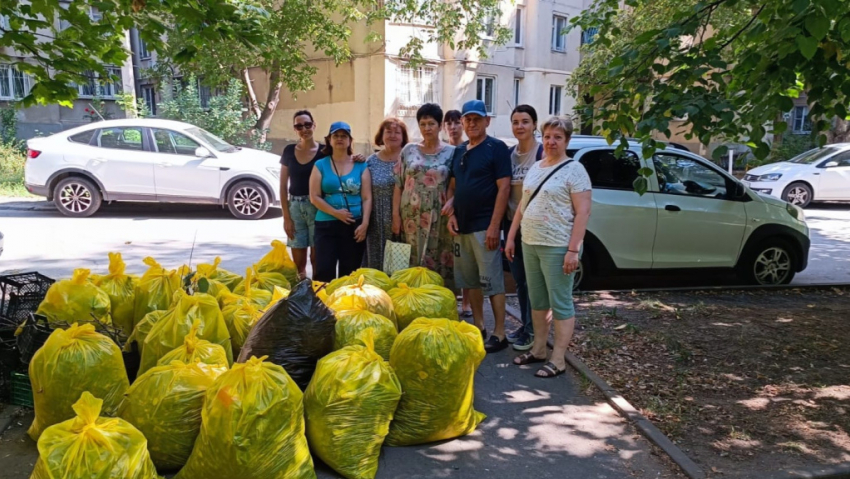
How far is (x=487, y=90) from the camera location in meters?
23.4

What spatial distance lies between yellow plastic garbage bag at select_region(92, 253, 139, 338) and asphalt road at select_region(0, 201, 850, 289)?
11.1ft

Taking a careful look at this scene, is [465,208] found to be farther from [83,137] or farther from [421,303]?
[83,137]

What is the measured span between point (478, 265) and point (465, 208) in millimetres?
459

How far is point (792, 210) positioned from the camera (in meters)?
7.18

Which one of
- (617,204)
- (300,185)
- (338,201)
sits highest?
(300,185)

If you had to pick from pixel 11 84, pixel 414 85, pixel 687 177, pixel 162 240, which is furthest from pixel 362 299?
pixel 11 84

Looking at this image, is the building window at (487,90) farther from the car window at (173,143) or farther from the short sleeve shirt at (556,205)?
the short sleeve shirt at (556,205)

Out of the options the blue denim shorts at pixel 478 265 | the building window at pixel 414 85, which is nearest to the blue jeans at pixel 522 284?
the blue denim shorts at pixel 478 265

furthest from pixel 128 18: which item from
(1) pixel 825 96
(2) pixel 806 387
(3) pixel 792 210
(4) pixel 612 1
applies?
(3) pixel 792 210

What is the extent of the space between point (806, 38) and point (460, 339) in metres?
2.53

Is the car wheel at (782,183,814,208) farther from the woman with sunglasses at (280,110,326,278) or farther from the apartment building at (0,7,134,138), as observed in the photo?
the apartment building at (0,7,134,138)

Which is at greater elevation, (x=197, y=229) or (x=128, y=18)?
(x=128, y=18)

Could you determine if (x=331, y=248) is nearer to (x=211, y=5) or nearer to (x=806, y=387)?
(x=211, y=5)

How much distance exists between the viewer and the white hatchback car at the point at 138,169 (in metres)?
11.2
